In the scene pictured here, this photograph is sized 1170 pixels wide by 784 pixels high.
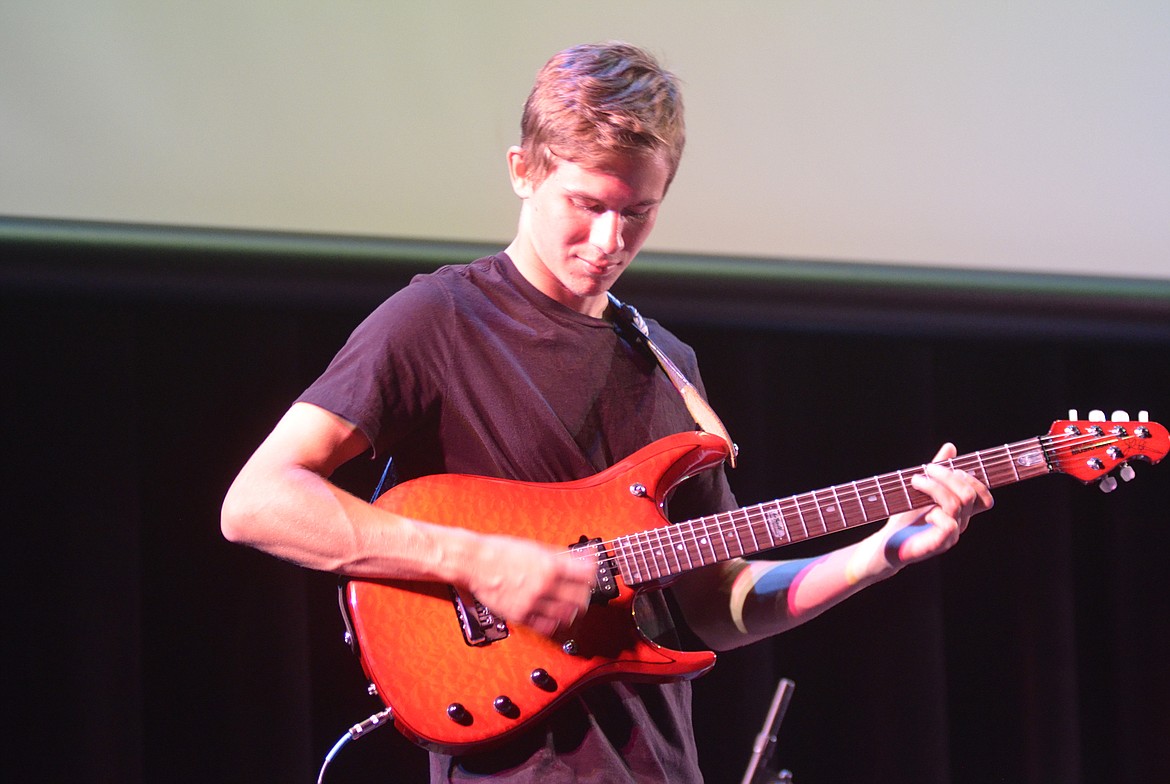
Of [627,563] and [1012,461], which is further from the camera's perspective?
[1012,461]

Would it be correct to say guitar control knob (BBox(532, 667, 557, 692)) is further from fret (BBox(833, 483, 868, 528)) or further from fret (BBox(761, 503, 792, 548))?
fret (BBox(833, 483, 868, 528))

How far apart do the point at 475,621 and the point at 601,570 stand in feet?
0.70

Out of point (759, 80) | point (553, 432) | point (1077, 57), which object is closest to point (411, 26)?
point (759, 80)

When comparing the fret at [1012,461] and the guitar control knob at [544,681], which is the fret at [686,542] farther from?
→ the fret at [1012,461]

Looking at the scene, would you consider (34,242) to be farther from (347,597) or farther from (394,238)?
(347,597)

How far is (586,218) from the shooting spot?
5.45 ft

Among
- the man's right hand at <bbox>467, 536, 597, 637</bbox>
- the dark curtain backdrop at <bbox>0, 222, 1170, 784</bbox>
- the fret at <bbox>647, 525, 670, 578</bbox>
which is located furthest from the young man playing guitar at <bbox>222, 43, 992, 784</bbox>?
the dark curtain backdrop at <bbox>0, 222, 1170, 784</bbox>

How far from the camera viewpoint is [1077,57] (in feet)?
9.05

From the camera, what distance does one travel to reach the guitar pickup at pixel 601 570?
5.14 ft

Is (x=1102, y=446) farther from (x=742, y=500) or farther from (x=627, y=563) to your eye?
(x=742, y=500)

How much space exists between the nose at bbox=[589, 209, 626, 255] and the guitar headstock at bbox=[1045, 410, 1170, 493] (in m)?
0.83

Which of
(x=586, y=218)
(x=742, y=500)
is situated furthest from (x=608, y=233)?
(x=742, y=500)

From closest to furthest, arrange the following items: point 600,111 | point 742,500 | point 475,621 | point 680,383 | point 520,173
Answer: point 475,621 → point 600,111 → point 520,173 → point 680,383 → point 742,500

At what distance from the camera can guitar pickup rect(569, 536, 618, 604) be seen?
5.14 feet
